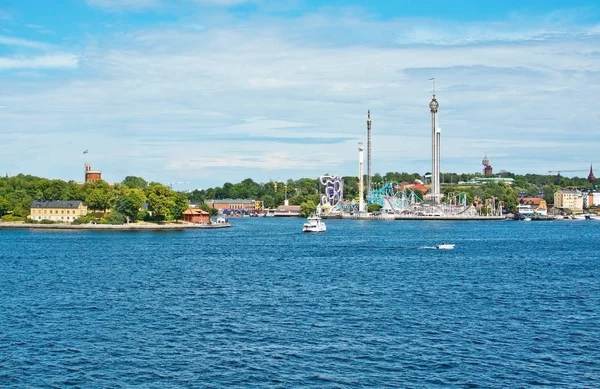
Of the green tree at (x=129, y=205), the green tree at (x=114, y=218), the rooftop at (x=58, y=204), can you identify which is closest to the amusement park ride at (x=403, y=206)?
the rooftop at (x=58, y=204)

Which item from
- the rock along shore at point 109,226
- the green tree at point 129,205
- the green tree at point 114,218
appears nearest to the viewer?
the rock along shore at point 109,226

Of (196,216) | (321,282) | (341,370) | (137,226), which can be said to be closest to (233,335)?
(341,370)

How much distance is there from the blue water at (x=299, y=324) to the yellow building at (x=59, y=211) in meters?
60.6

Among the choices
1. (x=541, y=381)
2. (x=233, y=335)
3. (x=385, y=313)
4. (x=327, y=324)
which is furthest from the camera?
(x=385, y=313)

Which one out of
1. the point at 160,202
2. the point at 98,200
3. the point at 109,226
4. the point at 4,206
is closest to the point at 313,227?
the point at 160,202

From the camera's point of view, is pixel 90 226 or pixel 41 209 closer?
pixel 90 226

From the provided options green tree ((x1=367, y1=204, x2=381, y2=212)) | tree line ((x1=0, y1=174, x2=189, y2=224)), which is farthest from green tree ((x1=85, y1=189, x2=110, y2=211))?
green tree ((x1=367, y1=204, x2=381, y2=212))

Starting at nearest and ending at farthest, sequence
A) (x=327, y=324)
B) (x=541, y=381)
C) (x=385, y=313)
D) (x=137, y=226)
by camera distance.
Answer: (x=541, y=381) < (x=327, y=324) < (x=385, y=313) < (x=137, y=226)

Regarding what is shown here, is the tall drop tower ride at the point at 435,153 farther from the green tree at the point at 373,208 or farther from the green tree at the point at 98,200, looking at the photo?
the green tree at the point at 98,200

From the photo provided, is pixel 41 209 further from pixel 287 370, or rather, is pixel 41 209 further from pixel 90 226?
pixel 287 370

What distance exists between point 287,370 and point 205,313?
9.43 metres

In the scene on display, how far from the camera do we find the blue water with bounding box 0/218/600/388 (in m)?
21.6

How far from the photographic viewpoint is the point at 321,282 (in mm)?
40875

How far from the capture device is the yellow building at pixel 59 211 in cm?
11269
